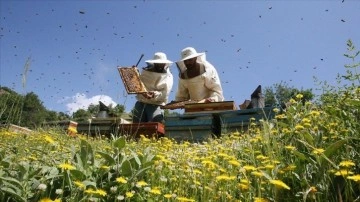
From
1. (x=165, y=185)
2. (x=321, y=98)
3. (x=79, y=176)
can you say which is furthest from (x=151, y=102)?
(x=79, y=176)

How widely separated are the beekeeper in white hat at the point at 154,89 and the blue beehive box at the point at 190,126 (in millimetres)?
1142

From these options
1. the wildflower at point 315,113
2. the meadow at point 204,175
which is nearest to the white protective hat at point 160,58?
the wildflower at point 315,113

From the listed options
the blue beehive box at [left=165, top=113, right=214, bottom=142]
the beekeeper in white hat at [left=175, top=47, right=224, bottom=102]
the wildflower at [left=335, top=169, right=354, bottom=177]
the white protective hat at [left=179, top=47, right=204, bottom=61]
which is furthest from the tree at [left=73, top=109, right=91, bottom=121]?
the wildflower at [left=335, top=169, right=354, bottom=177]

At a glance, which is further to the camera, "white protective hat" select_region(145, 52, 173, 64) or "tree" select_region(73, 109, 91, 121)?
"white protective hat" select_region(145, 52, 173, 64)

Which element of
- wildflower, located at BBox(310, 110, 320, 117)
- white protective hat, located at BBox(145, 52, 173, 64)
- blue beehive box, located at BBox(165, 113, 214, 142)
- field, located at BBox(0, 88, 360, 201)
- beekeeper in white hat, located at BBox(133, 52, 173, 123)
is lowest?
field, located at BBox(0, 88, 360, 201)

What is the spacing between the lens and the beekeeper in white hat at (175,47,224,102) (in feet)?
21.5

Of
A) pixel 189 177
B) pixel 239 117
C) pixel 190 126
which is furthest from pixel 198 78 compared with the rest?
pixel 189 177

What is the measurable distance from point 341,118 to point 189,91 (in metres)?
4.65

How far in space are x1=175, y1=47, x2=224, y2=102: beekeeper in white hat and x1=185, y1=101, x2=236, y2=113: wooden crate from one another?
1079 millimetres

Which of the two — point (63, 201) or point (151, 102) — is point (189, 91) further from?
point (63, 201)

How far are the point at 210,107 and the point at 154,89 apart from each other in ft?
6.33

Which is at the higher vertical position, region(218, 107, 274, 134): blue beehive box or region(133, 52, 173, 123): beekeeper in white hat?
region(133, 52, 173, 123): beekeeper in white hat

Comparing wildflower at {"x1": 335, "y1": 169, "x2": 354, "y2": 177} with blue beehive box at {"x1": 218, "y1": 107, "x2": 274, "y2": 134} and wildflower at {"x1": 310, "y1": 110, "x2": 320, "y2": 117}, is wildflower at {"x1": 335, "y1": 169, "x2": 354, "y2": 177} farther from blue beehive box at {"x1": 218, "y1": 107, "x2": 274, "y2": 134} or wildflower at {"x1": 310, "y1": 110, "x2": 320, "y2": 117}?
blue beehive box at {"x1": 218, "y1": 107, "x2": 274, "y2": 134}

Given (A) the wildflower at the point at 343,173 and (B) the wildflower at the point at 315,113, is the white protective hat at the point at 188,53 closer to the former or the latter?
(B) the wildflower at the point at 315,113
